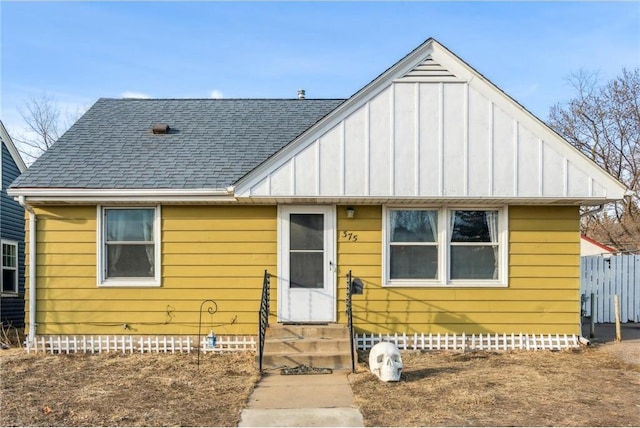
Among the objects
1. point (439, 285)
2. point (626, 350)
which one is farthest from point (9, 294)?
point (626, 350)

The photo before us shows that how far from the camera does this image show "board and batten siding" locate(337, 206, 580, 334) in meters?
9.23

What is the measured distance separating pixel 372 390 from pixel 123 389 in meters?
3.15

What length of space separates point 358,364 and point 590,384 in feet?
10.2

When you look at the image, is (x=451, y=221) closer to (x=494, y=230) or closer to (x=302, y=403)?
(x=494, y=230)

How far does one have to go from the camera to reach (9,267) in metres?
14.5

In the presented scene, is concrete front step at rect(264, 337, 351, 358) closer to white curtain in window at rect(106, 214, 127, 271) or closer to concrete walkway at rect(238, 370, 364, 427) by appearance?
concrete walkway at rect(238, 370, 364, 427)

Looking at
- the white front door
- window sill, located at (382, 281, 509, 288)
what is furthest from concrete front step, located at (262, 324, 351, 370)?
window sill, located at (382, 281, 509, 288)

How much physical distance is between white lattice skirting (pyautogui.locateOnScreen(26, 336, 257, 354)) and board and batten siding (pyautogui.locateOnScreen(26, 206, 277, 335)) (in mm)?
118

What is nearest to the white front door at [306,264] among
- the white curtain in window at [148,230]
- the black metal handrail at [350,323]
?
the black metal handrail at [350,323]

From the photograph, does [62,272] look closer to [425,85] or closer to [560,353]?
[425,85]

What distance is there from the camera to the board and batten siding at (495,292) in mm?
9227

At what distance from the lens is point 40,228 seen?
9297 mm

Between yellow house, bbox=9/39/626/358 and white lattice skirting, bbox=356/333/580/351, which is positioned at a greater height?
yellow house, bbox=9/39/626/358

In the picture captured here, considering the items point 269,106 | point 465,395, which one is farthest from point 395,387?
point 269,106
